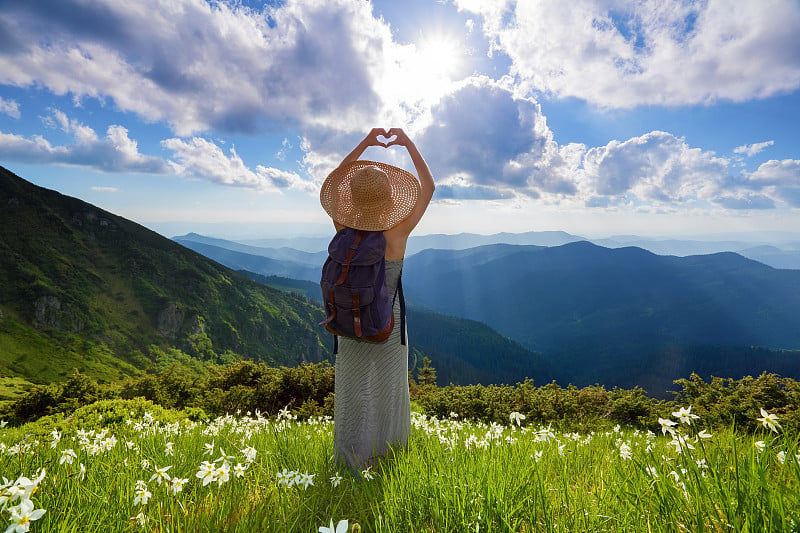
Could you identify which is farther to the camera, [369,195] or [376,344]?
[376,344]

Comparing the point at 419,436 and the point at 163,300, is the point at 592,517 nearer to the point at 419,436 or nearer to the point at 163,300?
the point at 419,436

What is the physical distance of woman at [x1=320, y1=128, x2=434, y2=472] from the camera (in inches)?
165

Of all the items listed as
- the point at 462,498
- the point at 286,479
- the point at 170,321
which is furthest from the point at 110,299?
the point at 462,498

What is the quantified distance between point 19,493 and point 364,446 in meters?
3.19

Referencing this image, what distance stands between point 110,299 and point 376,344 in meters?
179

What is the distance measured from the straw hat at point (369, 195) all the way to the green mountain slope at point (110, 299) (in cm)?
12743

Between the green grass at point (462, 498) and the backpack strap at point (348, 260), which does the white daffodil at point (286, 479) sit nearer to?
the green grass at point (462, 498)

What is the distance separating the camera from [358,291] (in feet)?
12.7

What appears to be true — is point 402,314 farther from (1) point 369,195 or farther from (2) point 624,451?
(2) point 624,451

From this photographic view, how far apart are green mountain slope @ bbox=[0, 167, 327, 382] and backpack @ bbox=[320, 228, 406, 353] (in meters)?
128

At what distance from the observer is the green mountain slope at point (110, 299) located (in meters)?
117

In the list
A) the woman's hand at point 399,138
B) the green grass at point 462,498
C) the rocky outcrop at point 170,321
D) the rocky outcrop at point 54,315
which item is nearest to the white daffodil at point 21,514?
the green grass at point 462,498

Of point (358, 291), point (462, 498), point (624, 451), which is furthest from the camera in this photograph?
point (358, 291)

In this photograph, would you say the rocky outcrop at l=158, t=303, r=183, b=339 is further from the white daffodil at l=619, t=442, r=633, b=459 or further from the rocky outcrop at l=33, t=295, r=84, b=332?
the white daffodil at l=619, t=442, r=633, b=459
